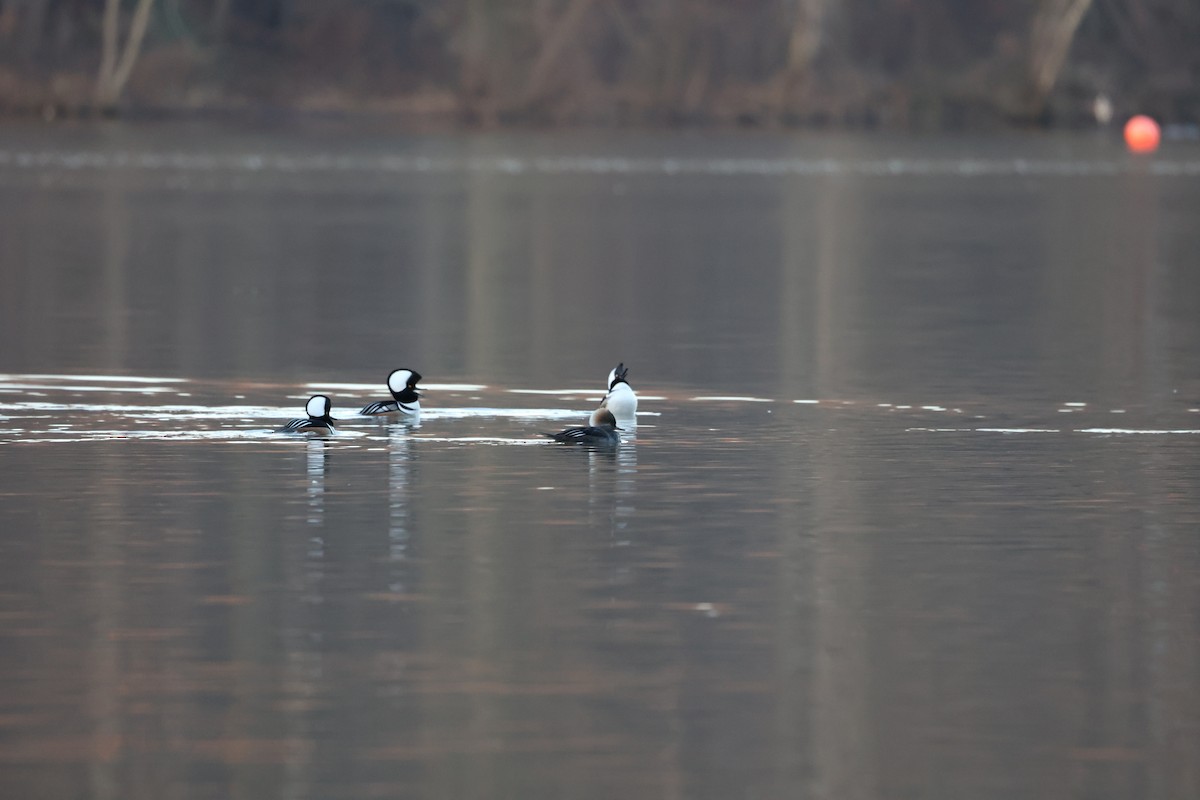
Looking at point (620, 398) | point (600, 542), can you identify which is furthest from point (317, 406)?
point (600, 542)

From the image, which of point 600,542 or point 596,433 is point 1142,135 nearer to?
point 596,433

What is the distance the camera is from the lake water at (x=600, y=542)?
704 cm

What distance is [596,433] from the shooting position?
12578mm

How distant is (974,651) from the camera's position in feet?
26.7

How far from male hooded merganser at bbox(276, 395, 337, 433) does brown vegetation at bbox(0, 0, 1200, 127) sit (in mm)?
67302

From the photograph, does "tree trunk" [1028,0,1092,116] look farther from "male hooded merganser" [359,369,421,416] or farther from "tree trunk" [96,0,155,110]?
"male hooded merganser" [359,369,421,416]

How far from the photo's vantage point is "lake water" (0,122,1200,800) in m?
7.04

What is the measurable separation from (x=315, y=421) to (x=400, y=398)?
706mm

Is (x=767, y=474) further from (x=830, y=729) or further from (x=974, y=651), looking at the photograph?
(x=830, y=729)

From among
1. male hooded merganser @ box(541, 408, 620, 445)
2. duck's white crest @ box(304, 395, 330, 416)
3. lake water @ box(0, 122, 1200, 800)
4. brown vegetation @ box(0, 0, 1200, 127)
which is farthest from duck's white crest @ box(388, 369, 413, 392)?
brown vegetation @ box(0, 0, 1200, 127)

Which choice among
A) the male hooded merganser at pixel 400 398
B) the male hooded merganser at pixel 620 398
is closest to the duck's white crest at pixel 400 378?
the male hooded merganser at pixel 400 398

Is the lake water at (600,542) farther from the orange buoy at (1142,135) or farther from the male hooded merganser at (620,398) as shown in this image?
the orange buoy at (1142,135)

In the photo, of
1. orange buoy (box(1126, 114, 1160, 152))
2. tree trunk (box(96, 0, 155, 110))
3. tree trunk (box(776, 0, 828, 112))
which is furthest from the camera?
tree trunk (box(776, 0, 828, 112))

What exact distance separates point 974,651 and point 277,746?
223 cm
